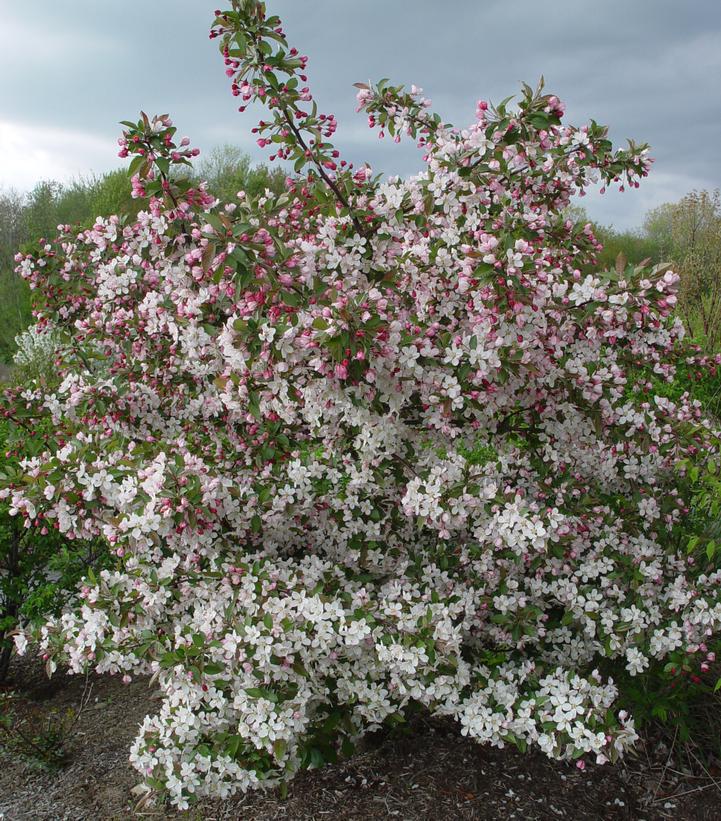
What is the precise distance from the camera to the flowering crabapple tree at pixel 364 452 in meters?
2.83

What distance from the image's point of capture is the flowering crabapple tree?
2.83 m

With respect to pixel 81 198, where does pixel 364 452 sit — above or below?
below

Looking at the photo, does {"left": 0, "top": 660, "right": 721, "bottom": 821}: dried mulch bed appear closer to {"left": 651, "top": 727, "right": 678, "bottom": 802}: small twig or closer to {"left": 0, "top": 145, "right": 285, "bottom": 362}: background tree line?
{"left": 651, "top": 727, "right": 678, "bottom": 802}: small twig

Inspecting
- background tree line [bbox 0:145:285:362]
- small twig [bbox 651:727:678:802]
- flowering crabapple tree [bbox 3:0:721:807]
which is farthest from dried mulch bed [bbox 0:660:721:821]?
background tree line [bbox 0:145:285:362]

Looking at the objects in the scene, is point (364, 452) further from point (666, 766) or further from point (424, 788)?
point (666, 766)

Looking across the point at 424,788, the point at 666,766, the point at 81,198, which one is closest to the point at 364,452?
the point at 424,788

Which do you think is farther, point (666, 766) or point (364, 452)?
point (666, 766)

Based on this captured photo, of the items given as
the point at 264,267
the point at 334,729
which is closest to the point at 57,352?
the point at 264,267

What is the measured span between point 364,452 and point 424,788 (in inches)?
60.5

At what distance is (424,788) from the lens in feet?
11.1

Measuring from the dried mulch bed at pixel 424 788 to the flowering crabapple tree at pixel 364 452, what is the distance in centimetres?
28

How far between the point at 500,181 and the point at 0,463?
11.3ft

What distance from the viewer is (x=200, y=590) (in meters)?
3.14

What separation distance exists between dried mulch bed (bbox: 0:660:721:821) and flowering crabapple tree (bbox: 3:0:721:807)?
28 centimetres
